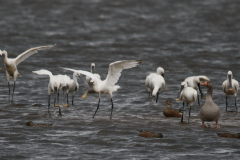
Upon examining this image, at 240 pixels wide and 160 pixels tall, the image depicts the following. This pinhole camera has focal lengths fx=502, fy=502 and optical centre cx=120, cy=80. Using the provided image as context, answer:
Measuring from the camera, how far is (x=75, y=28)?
32344 mm

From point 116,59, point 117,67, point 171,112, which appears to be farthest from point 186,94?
point 116,59

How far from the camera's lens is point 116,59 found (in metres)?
23.1

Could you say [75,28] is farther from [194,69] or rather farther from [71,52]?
[194,69]

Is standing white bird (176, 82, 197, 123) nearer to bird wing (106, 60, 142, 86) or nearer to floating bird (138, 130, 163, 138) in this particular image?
bird wing (106, 60, 142, 86)

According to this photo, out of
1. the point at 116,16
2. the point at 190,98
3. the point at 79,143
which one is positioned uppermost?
the point at 116,16

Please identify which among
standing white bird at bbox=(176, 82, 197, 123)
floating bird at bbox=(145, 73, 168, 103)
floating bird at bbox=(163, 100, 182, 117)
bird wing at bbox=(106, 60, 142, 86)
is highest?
bird wing at bbox=(106, 60, 142, 86)

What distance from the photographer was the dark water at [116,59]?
10305 mm

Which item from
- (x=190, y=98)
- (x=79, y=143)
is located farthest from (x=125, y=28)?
(x=79, y=143)

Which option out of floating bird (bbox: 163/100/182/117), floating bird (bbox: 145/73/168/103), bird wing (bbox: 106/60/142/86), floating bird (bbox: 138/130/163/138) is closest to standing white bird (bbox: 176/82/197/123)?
floating bird (bbox: 163/100/182/117)

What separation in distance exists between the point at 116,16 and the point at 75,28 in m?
5.70

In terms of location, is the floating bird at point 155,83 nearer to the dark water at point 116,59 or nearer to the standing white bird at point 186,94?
the dark water at point 116,59

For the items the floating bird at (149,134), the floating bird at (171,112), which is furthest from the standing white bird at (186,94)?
the floating bird at (149,134)

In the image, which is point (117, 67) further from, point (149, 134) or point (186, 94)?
point (149, 134)

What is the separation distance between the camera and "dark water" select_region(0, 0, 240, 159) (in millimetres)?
10305
